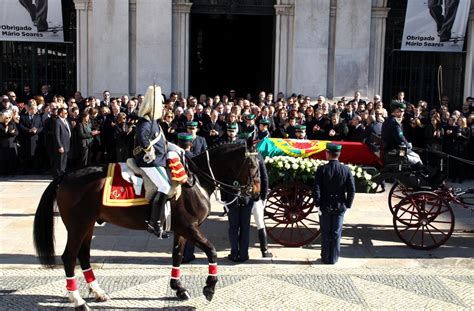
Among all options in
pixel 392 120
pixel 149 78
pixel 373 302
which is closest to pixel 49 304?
pixel 373 302

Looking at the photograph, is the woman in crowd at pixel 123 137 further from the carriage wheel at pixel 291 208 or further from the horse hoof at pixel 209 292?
the horse hoof at pixel 209 292

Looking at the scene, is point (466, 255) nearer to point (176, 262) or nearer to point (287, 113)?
point (176, 262)

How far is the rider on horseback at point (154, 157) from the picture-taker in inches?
269

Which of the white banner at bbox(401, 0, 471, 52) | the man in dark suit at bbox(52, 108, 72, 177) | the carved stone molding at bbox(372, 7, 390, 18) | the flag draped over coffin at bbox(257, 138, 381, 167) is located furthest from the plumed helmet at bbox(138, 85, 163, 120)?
the carved stone molding at bbox(372, 7, 390, 18)

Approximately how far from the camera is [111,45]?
18.5 m

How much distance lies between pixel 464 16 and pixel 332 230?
12.3 metres

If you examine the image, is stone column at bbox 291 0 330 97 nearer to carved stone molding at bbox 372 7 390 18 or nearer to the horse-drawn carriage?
carved stone molding at bbox 372 7 390 18

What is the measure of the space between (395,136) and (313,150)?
1324mm

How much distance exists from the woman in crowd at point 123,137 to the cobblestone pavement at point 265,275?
3890 millimetres

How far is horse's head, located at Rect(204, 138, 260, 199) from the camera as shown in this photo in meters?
7.23

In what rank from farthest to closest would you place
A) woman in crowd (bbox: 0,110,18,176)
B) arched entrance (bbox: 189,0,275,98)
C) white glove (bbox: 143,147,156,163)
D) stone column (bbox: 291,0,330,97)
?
1. arched entrance (bbox: 189,0,275,98)
2. stone column (bbox: 291,0,330,97)
3. woman in crowd (bbox: 0,110,18,176)
4. white glove (bbox: 143,147,156,163)

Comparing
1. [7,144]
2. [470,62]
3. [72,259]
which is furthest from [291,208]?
[470,62]

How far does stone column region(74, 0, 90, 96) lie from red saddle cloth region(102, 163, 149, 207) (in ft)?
42.4

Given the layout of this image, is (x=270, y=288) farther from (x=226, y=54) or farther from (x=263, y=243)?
(x=226, y=54)
